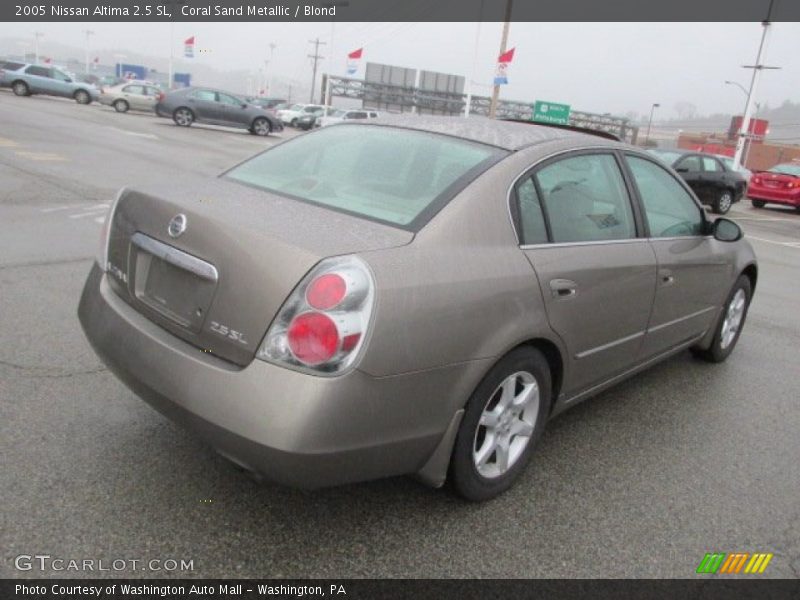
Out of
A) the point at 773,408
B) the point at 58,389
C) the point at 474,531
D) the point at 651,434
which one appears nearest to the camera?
the point at 474,531

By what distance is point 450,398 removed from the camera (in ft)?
8.19

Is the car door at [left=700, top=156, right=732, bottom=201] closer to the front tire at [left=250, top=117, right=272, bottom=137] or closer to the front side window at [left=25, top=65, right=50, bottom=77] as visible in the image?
the front tire at [left=250, top=117, right=272, bottom=137]

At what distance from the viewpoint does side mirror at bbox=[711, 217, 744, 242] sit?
14.1ft

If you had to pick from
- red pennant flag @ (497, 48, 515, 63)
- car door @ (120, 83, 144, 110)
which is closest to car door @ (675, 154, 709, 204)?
red pennant flag @ (497, 48, 515, 63)

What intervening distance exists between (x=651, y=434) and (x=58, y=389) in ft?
10.3

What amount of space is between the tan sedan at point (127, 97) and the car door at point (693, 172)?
23.5m

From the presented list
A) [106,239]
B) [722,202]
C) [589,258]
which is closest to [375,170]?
[589,258]

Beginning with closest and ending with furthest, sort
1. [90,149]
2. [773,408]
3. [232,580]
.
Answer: [232,580] < [773,408] < [90,149]

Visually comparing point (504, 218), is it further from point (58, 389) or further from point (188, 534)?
point (58, 389)

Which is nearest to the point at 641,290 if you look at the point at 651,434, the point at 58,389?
the point at 651,434

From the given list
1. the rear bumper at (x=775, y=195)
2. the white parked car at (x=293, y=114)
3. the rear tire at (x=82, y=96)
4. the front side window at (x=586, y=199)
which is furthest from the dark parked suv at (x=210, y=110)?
the front side window at (x=586, y=199)

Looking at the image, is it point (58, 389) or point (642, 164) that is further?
point (642, 164)
